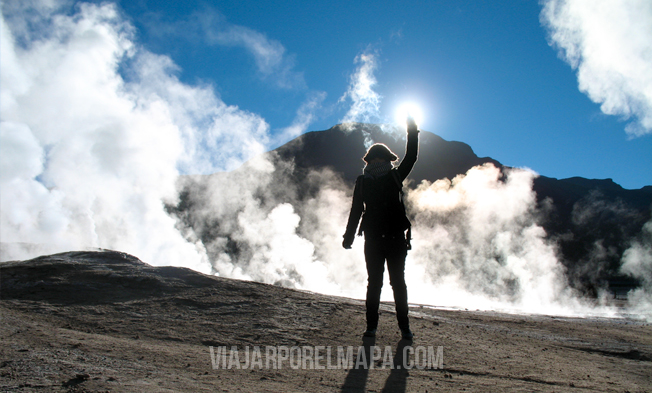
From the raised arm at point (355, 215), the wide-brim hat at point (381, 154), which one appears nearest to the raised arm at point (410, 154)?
the wide-brim hat at point (381, 154)

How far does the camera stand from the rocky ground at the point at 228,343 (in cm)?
188

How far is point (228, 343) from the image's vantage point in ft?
9.07

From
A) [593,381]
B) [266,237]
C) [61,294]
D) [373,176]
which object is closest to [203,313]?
[61,294]

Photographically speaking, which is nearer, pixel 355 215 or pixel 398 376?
pixel 398 376

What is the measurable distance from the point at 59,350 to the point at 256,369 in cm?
117

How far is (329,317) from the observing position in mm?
3740

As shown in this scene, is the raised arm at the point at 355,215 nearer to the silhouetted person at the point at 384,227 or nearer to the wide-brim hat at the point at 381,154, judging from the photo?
the silhouetted person at the point at 384,227

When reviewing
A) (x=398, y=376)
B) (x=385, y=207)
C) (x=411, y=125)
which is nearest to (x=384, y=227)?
(x=385, y=207)

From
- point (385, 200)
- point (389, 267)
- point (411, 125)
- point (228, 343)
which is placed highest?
point (411, 125)

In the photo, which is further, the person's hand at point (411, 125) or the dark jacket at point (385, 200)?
the person's hand at point (411, 125)

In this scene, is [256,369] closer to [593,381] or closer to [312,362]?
[312,362]

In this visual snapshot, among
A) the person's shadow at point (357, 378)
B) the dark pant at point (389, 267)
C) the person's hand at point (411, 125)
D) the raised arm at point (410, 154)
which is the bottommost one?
the person's shadow at point (357, 378)

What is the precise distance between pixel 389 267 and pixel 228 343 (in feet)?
4.69

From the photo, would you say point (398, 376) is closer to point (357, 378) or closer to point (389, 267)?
point (357, 378)
